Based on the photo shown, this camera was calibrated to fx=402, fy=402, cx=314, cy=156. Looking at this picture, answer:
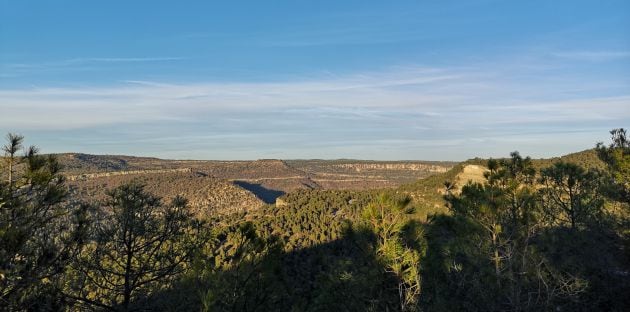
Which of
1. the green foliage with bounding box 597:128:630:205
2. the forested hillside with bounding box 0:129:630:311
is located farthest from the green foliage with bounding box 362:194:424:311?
the green foliage with bounding box 597:128:630:205

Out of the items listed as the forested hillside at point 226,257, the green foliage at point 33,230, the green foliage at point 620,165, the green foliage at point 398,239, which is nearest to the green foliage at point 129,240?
the forested hillside at point 226,257

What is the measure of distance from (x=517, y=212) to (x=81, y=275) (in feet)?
58.5

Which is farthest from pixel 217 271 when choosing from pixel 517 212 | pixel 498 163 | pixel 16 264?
pixel 498 163

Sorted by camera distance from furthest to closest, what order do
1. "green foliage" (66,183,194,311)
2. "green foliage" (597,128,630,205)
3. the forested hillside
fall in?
"green foliage" (597,128,630,205)
"green foliage" (66,183,194,311)
the forested hillside

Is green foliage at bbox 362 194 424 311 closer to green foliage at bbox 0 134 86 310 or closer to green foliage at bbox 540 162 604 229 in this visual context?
green foliage at bbox 0 134 86 310

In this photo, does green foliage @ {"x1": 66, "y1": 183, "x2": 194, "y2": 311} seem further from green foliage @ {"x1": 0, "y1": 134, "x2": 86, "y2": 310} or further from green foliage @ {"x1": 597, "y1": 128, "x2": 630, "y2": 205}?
green foliage @ {"x1": 597, "y1": 128, "x2": 630, "y2": 205}

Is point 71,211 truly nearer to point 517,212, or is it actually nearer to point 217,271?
point 217,271

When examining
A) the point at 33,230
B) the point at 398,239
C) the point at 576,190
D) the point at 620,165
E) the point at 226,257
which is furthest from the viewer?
the point at 576,190

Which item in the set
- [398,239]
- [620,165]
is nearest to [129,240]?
[398,239]

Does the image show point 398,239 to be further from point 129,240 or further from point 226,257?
point 129,240

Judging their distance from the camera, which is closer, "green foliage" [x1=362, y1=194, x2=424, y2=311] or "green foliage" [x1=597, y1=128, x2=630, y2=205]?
"green foliage" [x1=362, y1=194, x2=424, y2=311]

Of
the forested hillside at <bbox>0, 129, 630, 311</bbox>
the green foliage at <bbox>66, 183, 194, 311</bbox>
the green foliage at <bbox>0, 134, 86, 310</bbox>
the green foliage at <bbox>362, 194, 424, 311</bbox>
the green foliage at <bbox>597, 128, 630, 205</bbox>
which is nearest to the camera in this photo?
the green foliage at <bbox>0, 134, 86, 310</bbox>

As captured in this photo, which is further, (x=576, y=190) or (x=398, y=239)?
(x=576, y=190)

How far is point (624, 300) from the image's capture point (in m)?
24.1
